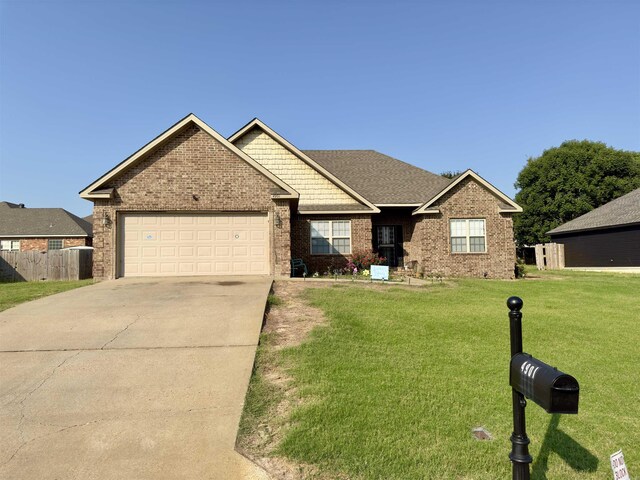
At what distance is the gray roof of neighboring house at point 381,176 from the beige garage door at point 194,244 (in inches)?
281

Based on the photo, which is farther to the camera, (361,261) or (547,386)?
(361,261)

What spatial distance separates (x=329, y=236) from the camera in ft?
58.2

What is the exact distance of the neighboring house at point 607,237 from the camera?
931 inches

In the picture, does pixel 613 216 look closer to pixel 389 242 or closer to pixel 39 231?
pixel 389 242

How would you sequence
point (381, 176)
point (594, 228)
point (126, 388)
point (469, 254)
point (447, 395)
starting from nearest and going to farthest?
point (447, 395), point (126, 388), point (469, 254), point (381, 176), point (594, 228)

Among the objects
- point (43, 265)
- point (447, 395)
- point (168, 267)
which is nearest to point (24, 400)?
point (447, 395)

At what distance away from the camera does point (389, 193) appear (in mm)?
19516

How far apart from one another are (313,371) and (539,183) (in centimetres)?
4303

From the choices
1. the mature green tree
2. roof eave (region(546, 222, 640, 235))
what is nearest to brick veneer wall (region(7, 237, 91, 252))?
roof eave (region(546, 222, 640, 235))

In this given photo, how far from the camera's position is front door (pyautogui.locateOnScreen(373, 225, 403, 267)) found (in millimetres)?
19580

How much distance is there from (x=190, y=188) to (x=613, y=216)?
1080 inches

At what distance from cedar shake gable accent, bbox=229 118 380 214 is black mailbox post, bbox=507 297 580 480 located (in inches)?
592

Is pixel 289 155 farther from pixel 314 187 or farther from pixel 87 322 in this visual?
pixel 87 322

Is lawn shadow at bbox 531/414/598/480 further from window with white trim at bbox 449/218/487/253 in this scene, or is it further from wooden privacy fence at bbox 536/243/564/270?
wooden privacy fence at bbox 536/243/564/270
